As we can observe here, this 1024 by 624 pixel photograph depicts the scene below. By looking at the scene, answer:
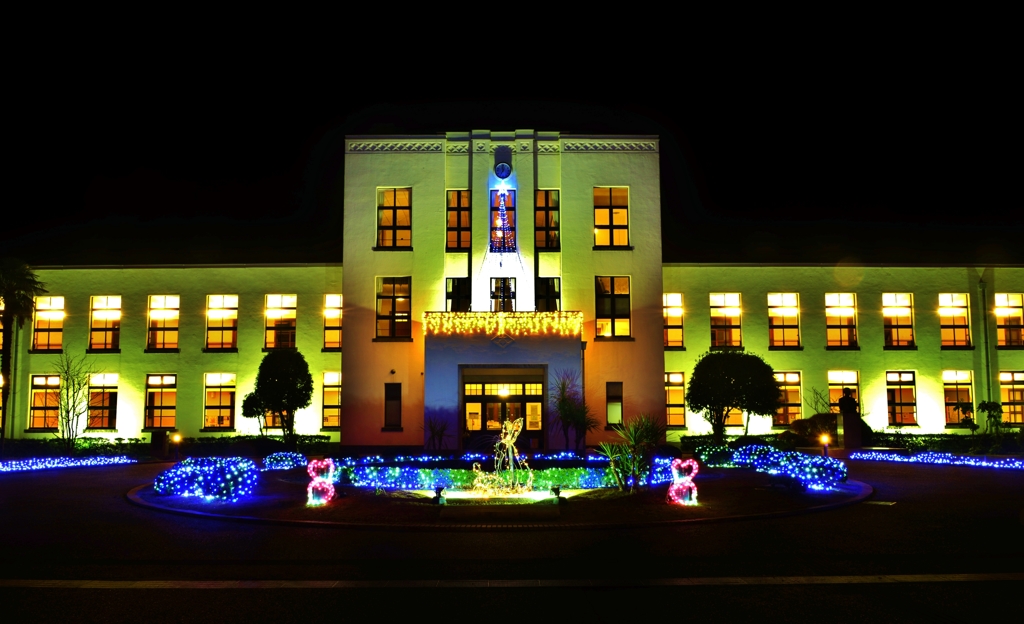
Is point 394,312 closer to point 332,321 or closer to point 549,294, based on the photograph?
point 332,321

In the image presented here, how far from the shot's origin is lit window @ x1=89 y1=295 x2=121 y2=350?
35031mm

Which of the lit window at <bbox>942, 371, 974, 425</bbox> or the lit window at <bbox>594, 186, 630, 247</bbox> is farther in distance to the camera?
the lit window at <bbox>942, 371, 974, 425</bbox>

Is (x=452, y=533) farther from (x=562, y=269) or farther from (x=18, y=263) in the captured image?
(x=18, y=263)

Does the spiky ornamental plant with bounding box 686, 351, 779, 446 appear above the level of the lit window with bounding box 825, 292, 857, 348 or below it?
below

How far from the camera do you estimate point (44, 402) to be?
114 feet

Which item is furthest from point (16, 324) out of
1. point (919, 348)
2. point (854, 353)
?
point (919, 348)

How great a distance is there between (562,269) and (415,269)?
572 centimetres

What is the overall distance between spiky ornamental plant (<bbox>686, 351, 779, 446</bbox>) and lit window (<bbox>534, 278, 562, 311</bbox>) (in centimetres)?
594

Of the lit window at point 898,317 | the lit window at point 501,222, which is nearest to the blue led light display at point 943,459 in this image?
the lit window at point 898,317

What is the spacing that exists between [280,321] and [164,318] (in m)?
4.94

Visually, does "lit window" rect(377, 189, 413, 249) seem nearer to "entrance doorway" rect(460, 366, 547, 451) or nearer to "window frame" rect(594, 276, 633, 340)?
"entrance doorway" rect(460, 366, 547, 451)

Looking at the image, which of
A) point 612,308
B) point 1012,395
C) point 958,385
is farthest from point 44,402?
point 1012,395

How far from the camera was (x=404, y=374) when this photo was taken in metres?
32.4

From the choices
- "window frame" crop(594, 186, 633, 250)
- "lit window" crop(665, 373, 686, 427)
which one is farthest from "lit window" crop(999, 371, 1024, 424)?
"window frame" crop(594, 186, 633, 250)
